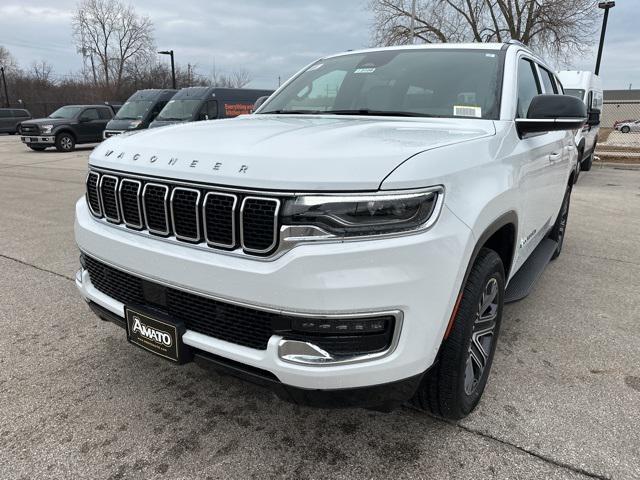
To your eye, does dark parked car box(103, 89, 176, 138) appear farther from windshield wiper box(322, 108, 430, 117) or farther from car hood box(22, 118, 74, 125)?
windshield wiper box(322, 108, 430, 117)

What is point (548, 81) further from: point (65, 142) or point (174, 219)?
point (65, 142)

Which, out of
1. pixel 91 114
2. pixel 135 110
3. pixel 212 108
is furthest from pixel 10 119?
pixel 212 108

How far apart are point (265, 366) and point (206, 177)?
0.76m

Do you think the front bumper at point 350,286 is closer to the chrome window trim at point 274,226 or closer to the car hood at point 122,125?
the chrome window trim at point 274,226

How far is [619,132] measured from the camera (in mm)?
37688

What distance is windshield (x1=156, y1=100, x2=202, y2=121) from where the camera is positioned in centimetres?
1546

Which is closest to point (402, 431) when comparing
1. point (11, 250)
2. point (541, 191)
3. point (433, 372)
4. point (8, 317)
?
point (433, 372)

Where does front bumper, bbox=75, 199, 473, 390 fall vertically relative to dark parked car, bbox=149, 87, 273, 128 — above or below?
below

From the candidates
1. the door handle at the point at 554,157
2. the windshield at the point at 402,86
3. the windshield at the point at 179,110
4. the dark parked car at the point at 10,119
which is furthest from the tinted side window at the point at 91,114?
the door handle at the point at 554,157

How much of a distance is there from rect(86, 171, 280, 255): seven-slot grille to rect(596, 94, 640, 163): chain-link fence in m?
18.8

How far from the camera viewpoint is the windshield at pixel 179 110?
608 inches

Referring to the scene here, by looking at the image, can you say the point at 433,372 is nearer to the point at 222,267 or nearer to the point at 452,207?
the point at 452,207

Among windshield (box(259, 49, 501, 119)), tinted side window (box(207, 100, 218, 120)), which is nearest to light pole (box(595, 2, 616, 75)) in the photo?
tinted side window (box(207, 100, 218, 120))

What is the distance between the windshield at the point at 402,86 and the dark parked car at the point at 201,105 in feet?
39.5
